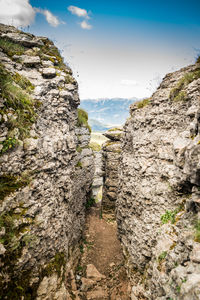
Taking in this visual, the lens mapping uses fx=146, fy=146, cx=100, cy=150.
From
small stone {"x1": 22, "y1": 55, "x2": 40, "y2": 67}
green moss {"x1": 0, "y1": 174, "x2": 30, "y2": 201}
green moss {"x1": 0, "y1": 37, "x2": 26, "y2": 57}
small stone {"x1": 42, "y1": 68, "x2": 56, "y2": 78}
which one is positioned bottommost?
green moss {"x1": 0, "y1": 174, "x2": 30, "y2": 201}

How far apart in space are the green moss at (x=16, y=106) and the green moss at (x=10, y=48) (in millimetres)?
2665

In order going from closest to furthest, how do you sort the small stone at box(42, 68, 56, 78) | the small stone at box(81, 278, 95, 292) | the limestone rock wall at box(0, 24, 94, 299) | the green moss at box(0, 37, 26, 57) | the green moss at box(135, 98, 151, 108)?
the limestone rock wall at box(0, 24, 94, 299)
the green moss at box(0, 37, 26, 57)
the small stone at box(42, 68, 56, 78)
the small stone at box(81, 278, 95, 292)
the green moss at box(135, 98, 151, 108)

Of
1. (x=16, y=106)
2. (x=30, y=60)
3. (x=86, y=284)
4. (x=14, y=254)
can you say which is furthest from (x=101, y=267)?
(x=30, y=60)

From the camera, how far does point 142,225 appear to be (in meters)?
9.49

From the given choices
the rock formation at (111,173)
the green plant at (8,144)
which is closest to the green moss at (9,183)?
the green plant at (8,144)

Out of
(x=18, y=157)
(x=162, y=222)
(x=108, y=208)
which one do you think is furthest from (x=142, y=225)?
(x=108, y=208)

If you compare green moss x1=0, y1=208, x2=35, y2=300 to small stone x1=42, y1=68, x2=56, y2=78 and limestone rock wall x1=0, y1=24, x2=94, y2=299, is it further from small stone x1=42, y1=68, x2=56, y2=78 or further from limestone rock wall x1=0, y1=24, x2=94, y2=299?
small stone x1=42, y1=68, x2=56, y2=78

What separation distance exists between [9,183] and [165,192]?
818 cm

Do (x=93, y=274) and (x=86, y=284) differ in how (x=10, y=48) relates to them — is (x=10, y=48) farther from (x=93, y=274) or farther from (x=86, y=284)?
(x=93, y=274)

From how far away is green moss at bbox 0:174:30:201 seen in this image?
634cm

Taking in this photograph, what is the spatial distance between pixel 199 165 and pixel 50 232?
811 centimetres

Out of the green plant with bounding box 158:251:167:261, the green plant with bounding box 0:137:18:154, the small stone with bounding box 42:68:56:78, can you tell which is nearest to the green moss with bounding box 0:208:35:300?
the green plant with bounding box 0:137:18:154

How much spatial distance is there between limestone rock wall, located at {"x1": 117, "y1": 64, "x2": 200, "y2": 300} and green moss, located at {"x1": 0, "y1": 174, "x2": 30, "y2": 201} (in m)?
7.03

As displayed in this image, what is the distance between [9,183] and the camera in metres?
6.64
